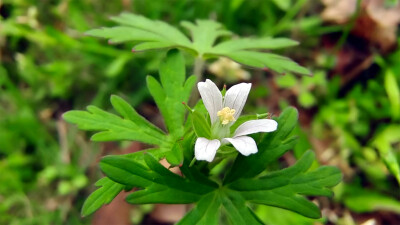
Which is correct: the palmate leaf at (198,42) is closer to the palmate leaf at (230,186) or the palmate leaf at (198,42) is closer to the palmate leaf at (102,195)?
the palmate leaf at (230,186)

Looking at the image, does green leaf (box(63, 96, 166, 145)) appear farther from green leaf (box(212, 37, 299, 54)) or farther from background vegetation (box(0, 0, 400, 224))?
background vegetation (box(0, 0, 400, 224))

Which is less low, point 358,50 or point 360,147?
point 358,50

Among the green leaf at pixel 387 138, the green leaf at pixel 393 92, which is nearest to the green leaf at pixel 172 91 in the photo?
the green leaf at pixel 387 138

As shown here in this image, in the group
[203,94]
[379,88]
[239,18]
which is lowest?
[203,94]

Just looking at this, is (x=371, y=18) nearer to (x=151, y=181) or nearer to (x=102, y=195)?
(x=151, y=181)

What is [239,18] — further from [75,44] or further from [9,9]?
[9,9]

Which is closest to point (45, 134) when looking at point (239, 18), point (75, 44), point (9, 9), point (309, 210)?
point (75, 44)
